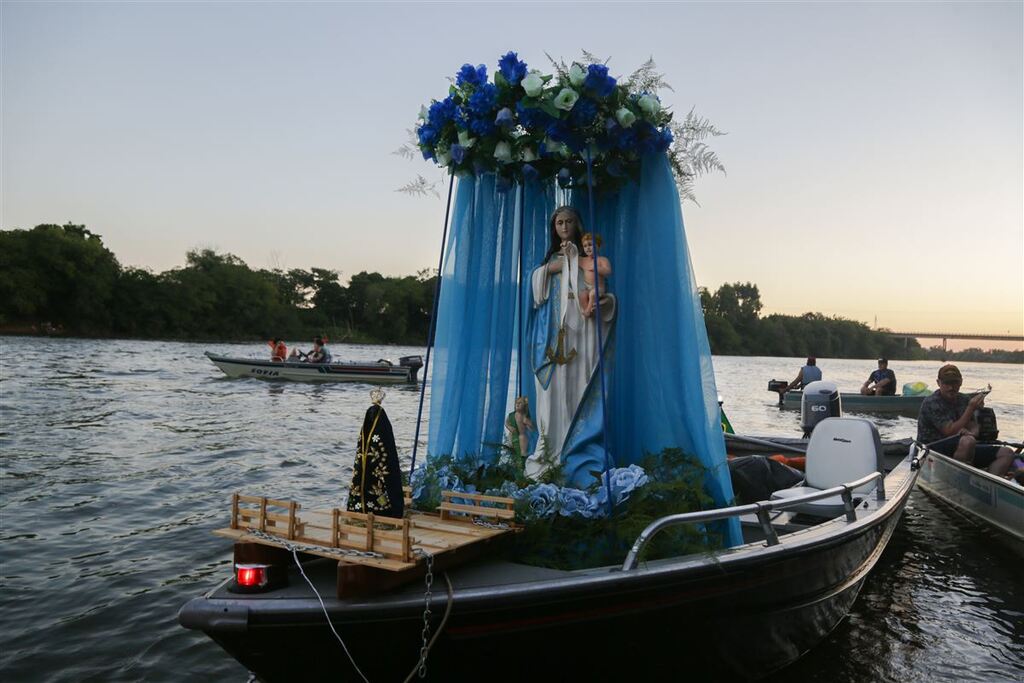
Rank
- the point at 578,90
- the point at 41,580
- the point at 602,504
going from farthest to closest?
1. the point at 41,580
2. the point at 578,90
3. the point at 602,504

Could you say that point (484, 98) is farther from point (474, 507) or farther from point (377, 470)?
point (474, 507)

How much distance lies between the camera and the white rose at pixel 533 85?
4.77 meters

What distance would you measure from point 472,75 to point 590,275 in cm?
158

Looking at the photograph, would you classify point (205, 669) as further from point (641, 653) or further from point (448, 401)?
point (641, 653)

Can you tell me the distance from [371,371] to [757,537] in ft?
95.1

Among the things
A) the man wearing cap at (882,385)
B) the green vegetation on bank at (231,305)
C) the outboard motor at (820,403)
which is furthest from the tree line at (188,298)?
the outboard motor at (820,403)

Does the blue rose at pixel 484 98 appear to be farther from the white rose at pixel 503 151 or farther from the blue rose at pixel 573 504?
the blue rose at pixel 573 504

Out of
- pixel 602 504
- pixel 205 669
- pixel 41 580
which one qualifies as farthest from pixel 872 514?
pixel 41 580

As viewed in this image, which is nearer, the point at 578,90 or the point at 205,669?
the point at 578,90

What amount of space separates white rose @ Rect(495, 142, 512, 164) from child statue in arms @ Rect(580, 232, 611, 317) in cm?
77

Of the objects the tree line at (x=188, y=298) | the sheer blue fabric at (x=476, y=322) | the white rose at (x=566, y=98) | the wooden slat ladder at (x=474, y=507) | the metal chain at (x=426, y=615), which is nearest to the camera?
the metal chain at (x=426, y=615)

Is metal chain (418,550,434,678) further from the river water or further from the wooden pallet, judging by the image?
the river water

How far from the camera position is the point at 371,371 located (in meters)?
33.1

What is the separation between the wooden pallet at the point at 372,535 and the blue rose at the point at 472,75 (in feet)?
9.07
